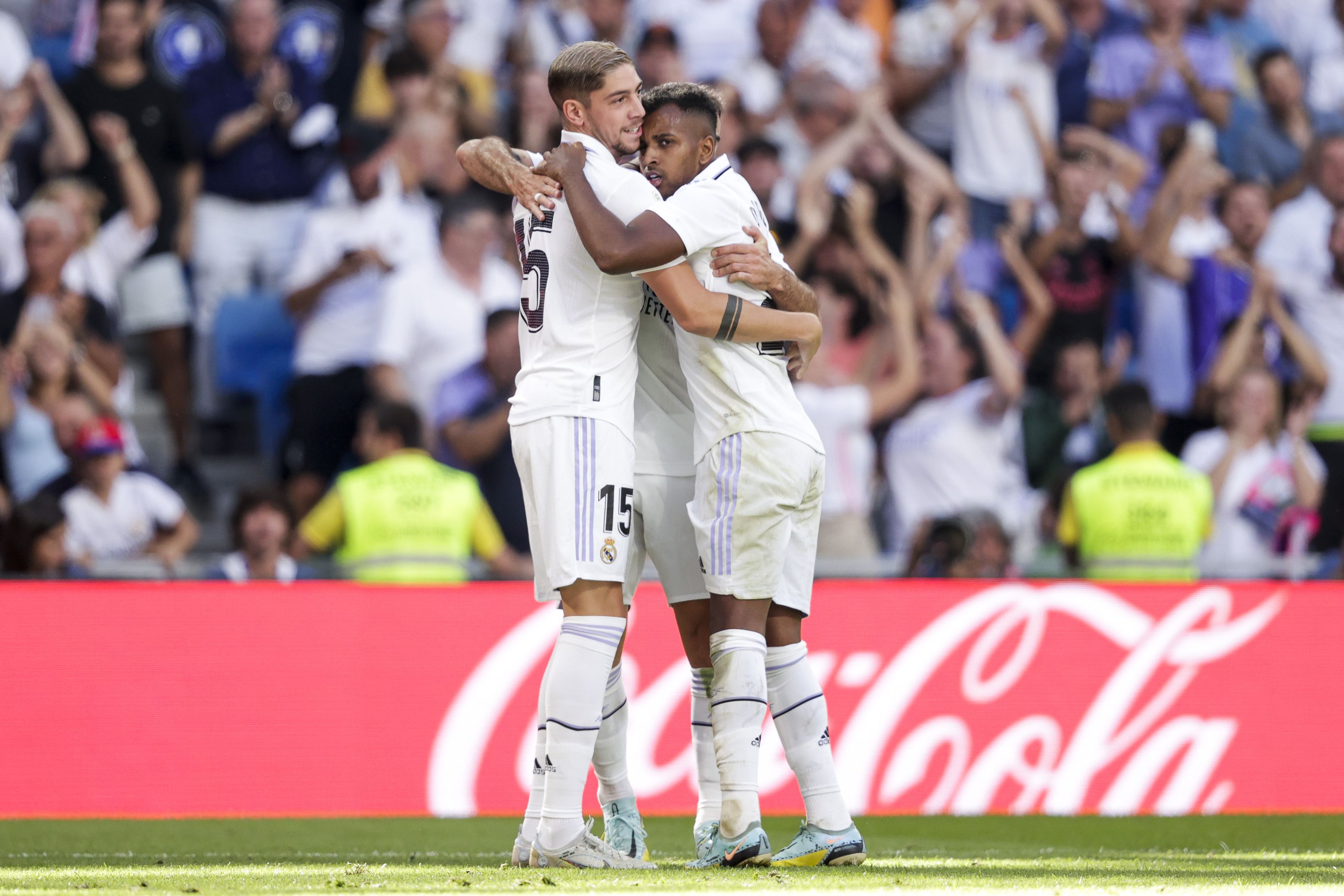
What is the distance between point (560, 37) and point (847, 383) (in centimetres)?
293

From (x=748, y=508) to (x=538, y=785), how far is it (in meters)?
0.97

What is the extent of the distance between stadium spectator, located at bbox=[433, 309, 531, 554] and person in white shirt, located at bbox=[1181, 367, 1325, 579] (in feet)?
13.2

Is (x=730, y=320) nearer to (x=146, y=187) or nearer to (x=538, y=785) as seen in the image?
(x=538, y=785)

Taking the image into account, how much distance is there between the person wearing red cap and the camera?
8148mm

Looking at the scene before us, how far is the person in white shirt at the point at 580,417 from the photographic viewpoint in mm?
4227

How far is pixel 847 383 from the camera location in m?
9.20

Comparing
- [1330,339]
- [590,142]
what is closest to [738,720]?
[590,142]

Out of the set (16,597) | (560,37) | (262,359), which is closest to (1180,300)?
(560,37)

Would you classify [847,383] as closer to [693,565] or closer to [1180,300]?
[1180,300]

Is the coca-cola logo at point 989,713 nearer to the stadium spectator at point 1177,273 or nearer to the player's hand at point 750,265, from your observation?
the player's hand at point 750,265

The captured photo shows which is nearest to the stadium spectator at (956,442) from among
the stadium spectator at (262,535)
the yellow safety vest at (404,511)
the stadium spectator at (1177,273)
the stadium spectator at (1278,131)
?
the stadium spectator at (1177,273)

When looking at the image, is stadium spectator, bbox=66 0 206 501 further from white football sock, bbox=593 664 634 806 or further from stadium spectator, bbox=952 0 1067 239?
white football sock, bbox=593 664 634 806

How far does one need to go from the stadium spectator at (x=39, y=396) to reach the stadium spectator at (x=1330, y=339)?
710cm

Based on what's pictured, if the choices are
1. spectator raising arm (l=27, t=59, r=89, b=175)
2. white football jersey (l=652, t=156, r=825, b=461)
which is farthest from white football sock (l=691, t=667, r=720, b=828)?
spectator raising arm (l=27, t=59, r=89, b=175)
